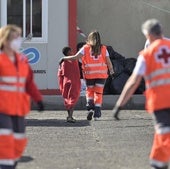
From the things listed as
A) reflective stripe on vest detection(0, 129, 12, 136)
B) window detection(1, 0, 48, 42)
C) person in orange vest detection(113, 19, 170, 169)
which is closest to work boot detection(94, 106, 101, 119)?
window detection(1, 0, 48, 42)

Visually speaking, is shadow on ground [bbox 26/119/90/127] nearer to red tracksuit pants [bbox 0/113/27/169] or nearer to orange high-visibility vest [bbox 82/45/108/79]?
orange high-visibility vest [bbox 82/45/108/79]

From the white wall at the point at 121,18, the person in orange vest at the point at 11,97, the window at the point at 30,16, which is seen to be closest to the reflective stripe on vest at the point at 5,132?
the person in orange vest at the point at 11,97

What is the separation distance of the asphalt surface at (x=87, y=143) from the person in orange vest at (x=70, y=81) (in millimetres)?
382

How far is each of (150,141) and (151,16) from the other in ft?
30.2

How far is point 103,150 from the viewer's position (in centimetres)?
985

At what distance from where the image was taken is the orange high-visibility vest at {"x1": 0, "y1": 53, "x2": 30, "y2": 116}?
7.09m

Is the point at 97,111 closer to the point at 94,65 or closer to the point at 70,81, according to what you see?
the point at 70,81

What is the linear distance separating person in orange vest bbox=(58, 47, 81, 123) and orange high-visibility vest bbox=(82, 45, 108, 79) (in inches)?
8.6

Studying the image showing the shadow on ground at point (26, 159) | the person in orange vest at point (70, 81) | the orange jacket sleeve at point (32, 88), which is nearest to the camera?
the orange jacket sleeve at point (32, 88)

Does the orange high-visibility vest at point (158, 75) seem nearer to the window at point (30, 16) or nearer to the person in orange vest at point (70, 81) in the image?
the person in orange vest at point (70, 81)

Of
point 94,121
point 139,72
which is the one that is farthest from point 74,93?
point 139,72

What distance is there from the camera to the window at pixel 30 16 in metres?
17.0

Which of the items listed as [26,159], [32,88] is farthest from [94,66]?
[32,88]

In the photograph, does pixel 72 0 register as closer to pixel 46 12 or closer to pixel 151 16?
pixel 46 12
